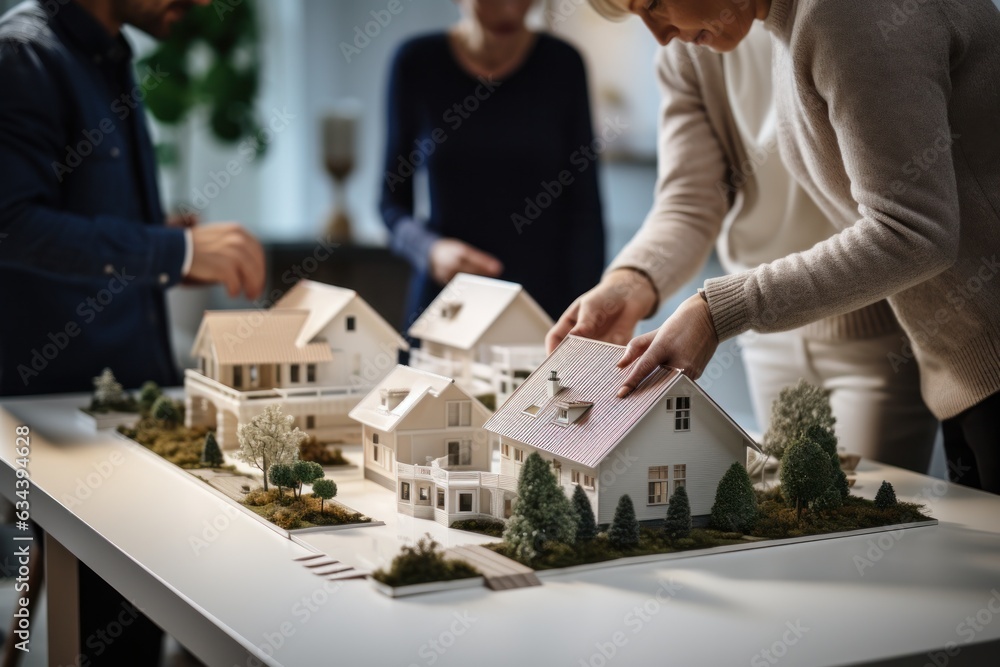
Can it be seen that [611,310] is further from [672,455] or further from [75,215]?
[75,215]

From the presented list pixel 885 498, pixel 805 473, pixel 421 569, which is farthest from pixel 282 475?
pixel 885 498

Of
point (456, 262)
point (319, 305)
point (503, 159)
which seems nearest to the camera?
point (319, 305)

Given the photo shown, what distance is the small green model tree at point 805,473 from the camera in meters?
1.58

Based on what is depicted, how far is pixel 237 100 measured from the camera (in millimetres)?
5418

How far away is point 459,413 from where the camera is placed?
1.76m

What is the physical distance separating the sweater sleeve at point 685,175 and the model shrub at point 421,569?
87cm

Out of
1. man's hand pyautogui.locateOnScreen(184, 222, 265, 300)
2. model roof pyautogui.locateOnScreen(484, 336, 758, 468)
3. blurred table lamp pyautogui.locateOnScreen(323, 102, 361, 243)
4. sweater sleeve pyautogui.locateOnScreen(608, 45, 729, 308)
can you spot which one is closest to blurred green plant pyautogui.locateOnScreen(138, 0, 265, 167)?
blurred table lamp pyautogui.locateOnScreen(323, 102, 361, 243)

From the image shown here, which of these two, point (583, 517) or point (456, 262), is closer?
point (583, 517)

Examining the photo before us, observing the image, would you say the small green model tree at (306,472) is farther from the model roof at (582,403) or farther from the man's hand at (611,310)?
the man's hand at (611,310)

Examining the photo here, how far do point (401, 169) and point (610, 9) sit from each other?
1.68 meters

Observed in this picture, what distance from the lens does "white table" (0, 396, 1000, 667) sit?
3.70ft

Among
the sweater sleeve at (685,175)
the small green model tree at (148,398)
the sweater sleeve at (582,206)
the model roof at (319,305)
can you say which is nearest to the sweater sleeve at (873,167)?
the sweater sleeve at (685,175)

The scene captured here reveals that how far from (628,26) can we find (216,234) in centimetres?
245

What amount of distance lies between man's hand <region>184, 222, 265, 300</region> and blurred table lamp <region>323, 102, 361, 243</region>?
3135mm
